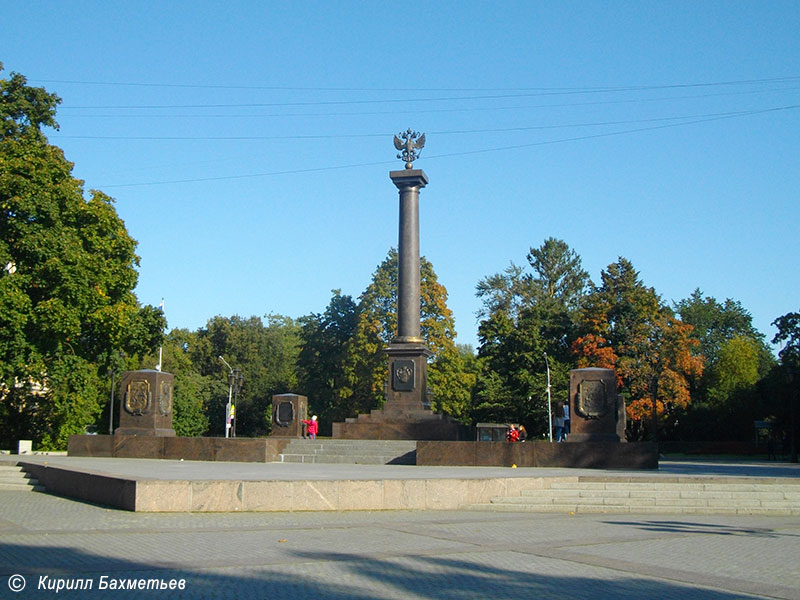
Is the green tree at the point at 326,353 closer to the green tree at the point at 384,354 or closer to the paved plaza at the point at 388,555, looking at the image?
the green tree at the point at 384,354

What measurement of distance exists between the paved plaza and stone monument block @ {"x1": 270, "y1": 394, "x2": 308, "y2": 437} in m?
16.6

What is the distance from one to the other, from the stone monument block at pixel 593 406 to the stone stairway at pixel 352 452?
4813 mm

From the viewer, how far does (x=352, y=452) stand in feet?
83.9

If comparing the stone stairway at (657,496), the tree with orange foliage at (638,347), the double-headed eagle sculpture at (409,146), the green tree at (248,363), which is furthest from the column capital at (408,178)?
the green tree at (248,363)

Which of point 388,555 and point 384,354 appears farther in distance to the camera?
point 384,354

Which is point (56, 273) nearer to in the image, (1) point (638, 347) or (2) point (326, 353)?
(2) point (326, 353)

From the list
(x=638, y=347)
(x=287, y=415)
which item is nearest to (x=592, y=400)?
(x=287, y=415)

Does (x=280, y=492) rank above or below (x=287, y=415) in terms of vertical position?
below

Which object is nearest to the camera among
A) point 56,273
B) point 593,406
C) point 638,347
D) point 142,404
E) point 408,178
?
point 593,406

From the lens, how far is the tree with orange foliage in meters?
56.4

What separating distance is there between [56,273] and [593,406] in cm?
1931

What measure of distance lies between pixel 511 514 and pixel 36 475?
33.6ft

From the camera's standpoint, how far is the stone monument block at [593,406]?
2355cm

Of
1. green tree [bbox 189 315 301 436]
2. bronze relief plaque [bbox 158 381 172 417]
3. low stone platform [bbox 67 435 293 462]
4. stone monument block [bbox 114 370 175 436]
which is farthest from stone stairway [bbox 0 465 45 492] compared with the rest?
green tree [bbox 189 315 301 436]
